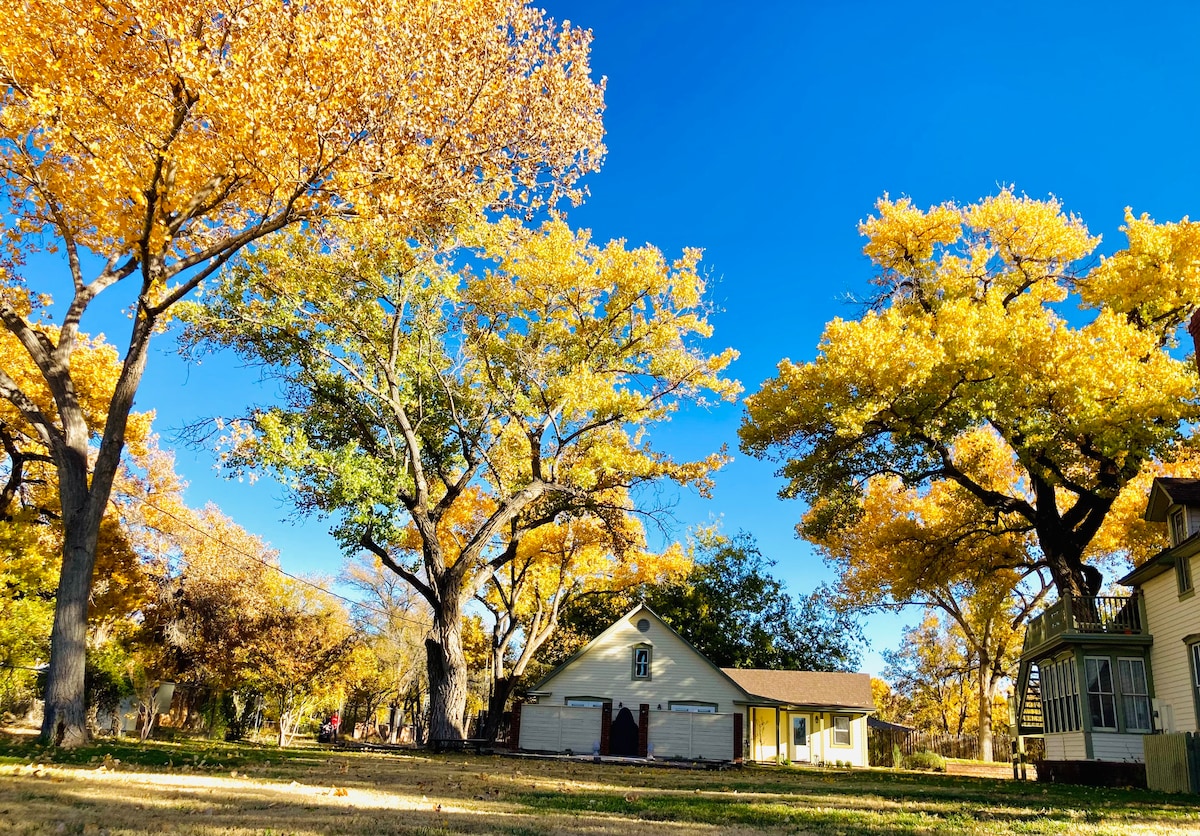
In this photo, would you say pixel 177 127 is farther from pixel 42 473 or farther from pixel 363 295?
pixel 42 473


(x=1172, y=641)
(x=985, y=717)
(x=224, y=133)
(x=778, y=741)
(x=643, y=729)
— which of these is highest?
(x=224, y=133)

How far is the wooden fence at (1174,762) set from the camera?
45.8 ft

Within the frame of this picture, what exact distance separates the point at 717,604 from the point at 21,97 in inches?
1472

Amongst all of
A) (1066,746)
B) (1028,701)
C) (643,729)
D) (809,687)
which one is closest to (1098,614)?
(1066,746)

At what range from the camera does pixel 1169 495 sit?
19.7m

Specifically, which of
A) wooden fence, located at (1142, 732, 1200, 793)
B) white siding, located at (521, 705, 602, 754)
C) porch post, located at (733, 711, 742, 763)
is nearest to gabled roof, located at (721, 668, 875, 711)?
porch post, located at (733, 711, 742, 763)

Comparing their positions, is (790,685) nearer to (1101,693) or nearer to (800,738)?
(800,738)

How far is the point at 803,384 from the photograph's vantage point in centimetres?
2141

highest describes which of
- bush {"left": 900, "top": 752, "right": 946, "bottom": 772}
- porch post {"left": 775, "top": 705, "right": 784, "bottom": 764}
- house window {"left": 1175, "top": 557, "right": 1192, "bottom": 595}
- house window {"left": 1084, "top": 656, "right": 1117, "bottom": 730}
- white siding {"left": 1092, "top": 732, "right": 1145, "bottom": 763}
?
house window {"left": 1175, "top": 557, "right": 1192, "bottom": 595}

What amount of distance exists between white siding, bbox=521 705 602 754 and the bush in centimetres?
1520

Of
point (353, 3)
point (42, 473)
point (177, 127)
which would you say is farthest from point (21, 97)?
point (42, 473)

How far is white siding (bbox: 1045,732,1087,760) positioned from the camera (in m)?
20.4

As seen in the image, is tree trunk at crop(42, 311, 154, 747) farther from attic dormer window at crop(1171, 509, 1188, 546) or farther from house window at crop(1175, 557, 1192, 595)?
attic dormer window at crop(1171, 509, 1188, 546)

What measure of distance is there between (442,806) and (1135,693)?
2074 centimetres
